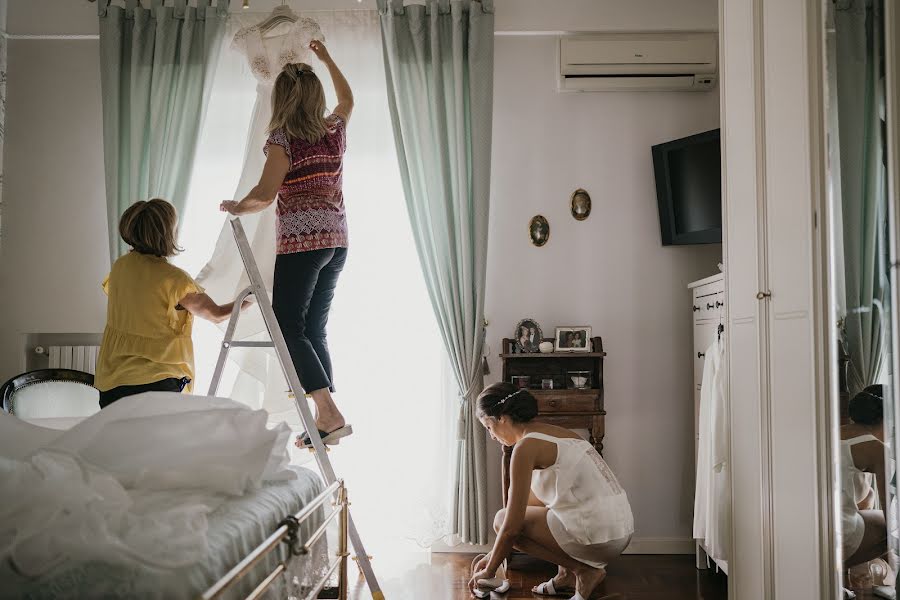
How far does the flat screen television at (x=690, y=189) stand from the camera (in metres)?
3.85

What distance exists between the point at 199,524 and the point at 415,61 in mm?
3205

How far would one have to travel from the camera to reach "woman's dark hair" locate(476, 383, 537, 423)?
3.28 meters

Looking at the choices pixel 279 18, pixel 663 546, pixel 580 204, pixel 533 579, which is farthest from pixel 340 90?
pixel 663 546

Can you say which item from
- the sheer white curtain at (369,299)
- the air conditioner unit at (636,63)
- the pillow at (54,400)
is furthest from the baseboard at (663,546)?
the pillow at (54,400)

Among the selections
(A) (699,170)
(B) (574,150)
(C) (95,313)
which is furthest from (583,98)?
(C) (95,313)

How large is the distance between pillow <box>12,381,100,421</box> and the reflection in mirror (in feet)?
11.2

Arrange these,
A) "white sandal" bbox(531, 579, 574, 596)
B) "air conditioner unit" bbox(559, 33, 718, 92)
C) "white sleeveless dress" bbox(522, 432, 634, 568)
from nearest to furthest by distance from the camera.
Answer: "white sleeveless dress" bbox(522, 432, 634, 568) < "white sandal" bbox(531, 579, 574, 596) < "air conditioner unit" bbox(559, 33, 718, 92)

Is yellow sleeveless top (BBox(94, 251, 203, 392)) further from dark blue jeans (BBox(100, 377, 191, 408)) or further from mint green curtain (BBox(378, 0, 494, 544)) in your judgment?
mint green curtain (BBox(378, 0, 494, 544))

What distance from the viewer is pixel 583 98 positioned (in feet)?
13.8

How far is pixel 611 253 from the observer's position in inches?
164

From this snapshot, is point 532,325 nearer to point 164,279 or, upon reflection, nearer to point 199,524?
point 164,279

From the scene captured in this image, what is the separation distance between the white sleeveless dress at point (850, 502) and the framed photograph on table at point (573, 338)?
77.1 inches

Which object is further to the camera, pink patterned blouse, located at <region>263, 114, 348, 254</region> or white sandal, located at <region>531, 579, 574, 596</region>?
white sandal, located at <region>531, 579, 574, 596</region>

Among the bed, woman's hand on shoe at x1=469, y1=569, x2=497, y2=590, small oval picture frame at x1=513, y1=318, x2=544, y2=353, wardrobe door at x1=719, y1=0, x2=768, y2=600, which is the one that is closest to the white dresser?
wardrobe door at x1=719, y1=0, x2=768, y2=600
